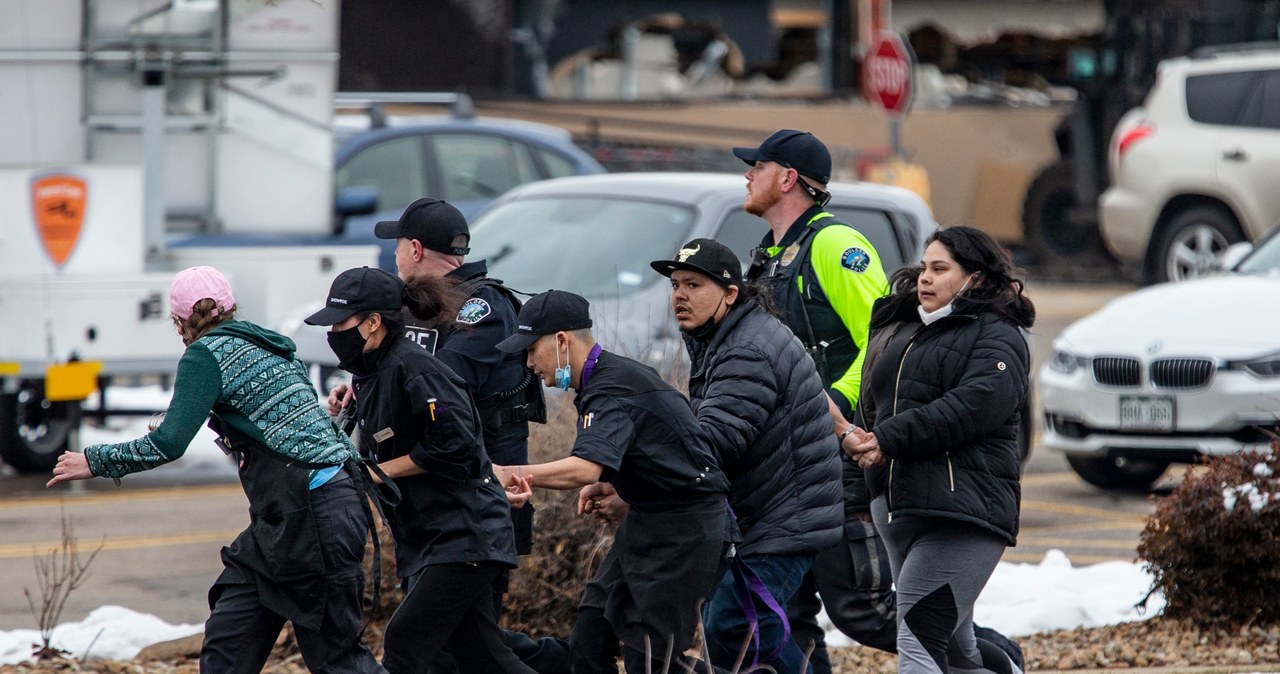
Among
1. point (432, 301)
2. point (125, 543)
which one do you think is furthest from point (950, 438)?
point (125, 543)

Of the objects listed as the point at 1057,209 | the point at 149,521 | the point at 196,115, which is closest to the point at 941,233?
the point at 149,521

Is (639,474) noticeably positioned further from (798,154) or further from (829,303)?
(798,154)

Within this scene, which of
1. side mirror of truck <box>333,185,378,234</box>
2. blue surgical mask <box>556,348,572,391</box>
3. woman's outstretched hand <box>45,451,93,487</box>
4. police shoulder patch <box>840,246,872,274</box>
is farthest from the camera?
side mirror of truck <box>333,185,378,234</box>

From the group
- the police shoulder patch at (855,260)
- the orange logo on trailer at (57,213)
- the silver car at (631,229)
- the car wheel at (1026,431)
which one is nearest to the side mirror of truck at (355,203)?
the orange logo on trailer at (57,213)

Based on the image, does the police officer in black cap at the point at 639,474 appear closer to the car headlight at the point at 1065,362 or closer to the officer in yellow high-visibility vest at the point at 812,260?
the officer in yellow high-visibility vest at the point at 812,260

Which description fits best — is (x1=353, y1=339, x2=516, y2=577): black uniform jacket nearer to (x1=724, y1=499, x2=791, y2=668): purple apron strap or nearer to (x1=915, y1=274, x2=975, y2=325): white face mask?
(x1=724, y1=499, x2=791, y2=668): purple apron strap

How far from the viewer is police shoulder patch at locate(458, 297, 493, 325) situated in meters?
5.90

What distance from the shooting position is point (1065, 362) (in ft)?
36.1

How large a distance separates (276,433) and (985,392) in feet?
6.42

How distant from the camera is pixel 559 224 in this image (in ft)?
32.6

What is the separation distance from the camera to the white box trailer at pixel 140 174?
431 inches

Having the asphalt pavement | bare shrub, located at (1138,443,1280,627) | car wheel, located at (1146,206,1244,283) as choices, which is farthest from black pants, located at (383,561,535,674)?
car wheel, located at (1146,206,1244,283)

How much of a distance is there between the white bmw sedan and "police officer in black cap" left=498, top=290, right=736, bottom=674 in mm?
5331

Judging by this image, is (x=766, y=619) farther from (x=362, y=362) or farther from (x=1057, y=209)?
(x=1057, y=209)
